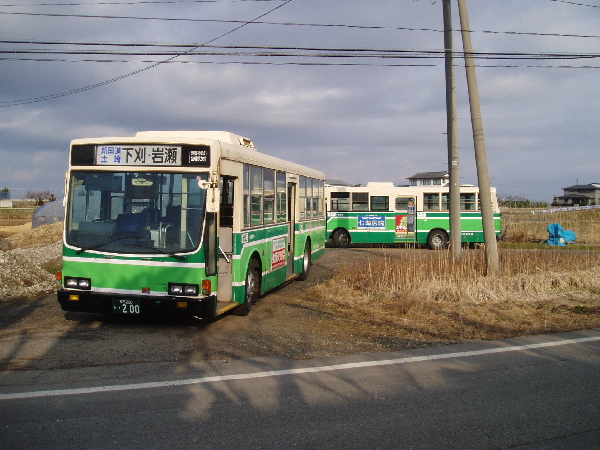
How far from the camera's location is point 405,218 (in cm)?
2695

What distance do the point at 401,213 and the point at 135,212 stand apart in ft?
63.7

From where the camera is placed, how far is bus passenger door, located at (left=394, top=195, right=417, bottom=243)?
2689 centimetres

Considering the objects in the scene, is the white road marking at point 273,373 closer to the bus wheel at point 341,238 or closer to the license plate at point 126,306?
the license plate at point 126,306

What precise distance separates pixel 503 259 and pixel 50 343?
10512mm

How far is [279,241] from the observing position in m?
12.6

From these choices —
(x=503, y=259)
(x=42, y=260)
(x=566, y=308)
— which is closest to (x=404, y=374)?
(x=566, y=308)

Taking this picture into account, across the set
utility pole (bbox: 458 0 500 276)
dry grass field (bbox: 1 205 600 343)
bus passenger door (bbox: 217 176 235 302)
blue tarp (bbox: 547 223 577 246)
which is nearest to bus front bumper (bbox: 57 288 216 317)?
bus passenger door (bbox: 217 176 235 302)

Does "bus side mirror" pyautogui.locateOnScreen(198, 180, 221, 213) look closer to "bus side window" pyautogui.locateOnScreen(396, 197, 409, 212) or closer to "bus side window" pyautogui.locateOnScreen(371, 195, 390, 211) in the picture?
"bus side window" pyautogui.locateOnScreen(371, 195, 390, 211)

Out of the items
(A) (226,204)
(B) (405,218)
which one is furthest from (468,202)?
(A) (226,204)

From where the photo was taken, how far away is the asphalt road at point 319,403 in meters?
4.87

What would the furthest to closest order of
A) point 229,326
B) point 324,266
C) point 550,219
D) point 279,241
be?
point 550,219
point 324,266
point 279,241
point 229,326

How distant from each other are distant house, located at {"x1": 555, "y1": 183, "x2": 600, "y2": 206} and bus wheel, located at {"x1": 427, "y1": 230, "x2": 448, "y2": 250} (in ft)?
226

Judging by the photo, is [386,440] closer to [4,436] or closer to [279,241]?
[4,436]

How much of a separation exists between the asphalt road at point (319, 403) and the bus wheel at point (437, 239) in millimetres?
19203
